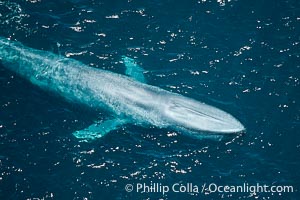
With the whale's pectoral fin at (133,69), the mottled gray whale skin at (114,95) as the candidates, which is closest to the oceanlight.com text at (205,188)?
the mottled gray whale skin at (114,95)

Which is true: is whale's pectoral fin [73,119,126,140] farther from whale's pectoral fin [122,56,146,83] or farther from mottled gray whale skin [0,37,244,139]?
whale's pectoral fin [122,56,146,83]

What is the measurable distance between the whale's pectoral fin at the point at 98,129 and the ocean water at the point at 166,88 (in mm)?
441

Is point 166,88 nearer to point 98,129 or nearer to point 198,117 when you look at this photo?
point 198,117

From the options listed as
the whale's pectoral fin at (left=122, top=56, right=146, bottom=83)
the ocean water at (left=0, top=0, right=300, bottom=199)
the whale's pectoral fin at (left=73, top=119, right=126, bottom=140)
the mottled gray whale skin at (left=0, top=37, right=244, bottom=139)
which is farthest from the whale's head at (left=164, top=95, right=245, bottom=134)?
the whale's pectoral fin at (left=73, top=119, right=126, bottom=140)

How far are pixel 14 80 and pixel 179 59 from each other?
8.78 metres

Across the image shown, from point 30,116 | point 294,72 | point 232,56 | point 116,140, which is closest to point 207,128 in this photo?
point 116,140

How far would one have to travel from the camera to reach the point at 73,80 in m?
15.8

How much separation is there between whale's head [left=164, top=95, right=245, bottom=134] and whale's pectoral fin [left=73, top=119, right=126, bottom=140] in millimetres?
2484

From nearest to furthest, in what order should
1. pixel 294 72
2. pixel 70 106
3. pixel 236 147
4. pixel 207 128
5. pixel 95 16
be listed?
pixel 207 128
pixel 236 147
pixel 70 106
pixel 294 72
pixel 95 16

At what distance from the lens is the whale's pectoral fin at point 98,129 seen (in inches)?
582

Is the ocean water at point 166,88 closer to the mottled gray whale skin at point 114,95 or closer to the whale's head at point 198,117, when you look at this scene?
the mottled gray whale skin at point 114,95

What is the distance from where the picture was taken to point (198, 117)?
14.3m

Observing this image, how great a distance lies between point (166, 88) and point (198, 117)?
120 inches

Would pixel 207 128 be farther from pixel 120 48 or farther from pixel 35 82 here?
pixel 35 82
